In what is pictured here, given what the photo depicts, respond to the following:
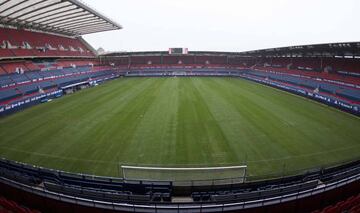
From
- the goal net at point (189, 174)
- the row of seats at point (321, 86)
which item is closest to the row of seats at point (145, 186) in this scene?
the goal net at point (189, 174)

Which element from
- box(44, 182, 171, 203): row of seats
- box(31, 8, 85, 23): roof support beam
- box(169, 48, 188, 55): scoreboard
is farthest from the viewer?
box(169, 48, 188, 55): scoreboard

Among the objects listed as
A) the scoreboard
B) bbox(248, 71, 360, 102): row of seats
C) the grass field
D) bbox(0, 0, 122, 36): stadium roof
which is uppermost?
bbox(0, 0, 122, 36): stadium roof

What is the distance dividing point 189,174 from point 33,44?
4371 centimetres

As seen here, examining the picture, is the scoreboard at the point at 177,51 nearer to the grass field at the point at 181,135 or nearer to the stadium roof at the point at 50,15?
the stadium roof at the point at 50,15

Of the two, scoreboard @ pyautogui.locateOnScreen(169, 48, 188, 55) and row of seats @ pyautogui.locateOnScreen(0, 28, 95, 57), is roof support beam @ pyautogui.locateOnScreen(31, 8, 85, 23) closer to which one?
Result: row of seats @ pyautogui.locateOnScreen(0, 28, 95, 57)

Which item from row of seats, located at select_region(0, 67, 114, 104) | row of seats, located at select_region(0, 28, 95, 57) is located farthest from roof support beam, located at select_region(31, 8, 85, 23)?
row of seats, located at select_region(0, 67, 114, 104)

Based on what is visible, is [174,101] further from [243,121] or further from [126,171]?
[126,171]

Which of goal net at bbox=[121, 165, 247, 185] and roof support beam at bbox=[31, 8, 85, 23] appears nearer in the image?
goal net at bbox=[121, 165, 247, 185]

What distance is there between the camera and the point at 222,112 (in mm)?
24906

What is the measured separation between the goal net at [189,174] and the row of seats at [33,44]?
3394cm

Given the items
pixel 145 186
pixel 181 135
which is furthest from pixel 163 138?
pixel 145 186

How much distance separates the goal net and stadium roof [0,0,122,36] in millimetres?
27380

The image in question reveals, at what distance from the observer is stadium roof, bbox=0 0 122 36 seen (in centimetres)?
2995

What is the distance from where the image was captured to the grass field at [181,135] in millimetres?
14477
